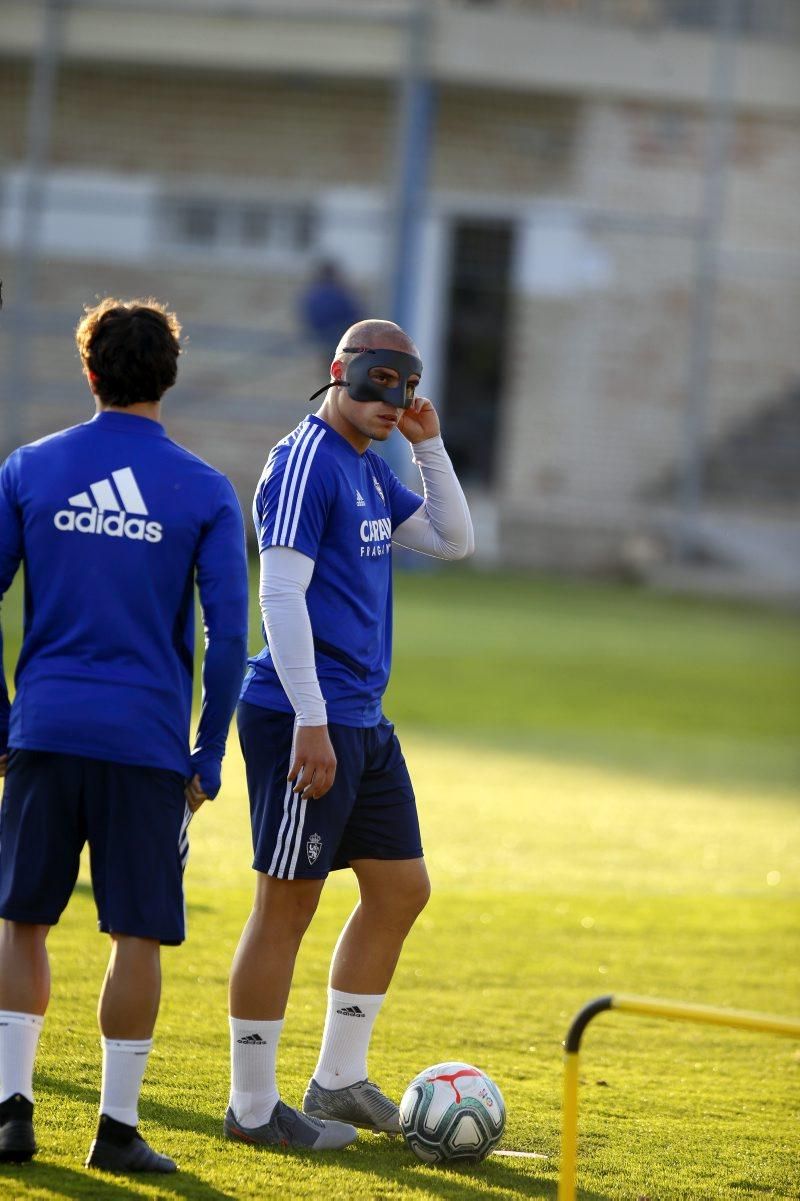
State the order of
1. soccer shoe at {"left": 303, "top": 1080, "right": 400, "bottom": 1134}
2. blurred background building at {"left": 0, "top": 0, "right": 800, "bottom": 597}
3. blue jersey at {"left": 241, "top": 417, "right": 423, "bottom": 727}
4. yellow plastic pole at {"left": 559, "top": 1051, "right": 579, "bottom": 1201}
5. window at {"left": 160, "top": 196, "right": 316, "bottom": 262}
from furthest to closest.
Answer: window at {"left": 160, "top": 196, "right": 316, "bottom": 262}
blurred background building at {"left": 0, "top": 0, "right": 800, "bottom": 597}
soccer shoe at {"left": 303, "top": 1080, "right": 400, "bottom": 1134}
blue jersey at {"left": 241, "top": 417, "right": 423, "bottom": 727}
yellow plastic pole at {"left": 559, "top": 1051, "right": 579, "bottom": 1201}

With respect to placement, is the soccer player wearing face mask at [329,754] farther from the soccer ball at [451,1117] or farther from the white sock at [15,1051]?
the white sock at [15,1051]

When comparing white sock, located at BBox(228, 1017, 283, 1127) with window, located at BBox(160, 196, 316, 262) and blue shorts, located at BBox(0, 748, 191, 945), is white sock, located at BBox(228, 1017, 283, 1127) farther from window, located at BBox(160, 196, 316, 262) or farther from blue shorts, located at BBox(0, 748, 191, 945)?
window, located at BBox(160, 196, 316, 262)

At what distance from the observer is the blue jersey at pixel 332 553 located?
440 centimetres

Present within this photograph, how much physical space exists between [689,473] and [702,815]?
11872mm

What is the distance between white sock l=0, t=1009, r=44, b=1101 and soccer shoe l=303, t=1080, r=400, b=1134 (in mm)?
873

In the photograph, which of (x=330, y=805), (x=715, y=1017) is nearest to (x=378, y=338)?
(x=330, y=805)

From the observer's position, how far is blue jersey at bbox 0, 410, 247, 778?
4.05 meters

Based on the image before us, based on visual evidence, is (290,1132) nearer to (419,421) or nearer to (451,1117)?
(451,1117)

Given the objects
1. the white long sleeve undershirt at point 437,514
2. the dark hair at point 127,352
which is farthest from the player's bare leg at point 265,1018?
the dark hair at point 127,352

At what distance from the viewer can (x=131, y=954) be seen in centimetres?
406

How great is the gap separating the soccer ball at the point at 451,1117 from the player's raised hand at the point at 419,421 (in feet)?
5.74

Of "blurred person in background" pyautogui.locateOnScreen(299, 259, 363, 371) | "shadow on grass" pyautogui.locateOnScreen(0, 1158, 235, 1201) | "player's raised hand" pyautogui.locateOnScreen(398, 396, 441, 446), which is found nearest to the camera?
"shadow on grass" pyautogui.locateOnScreen(0, 1158, 235, 1201)

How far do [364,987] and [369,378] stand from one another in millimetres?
1593

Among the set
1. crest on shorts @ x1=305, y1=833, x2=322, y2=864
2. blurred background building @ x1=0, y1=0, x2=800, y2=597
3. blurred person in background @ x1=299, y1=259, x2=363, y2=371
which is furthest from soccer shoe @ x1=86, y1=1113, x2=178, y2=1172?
blurred background building @ x1=0, y1=0, x2=800, y2=597
